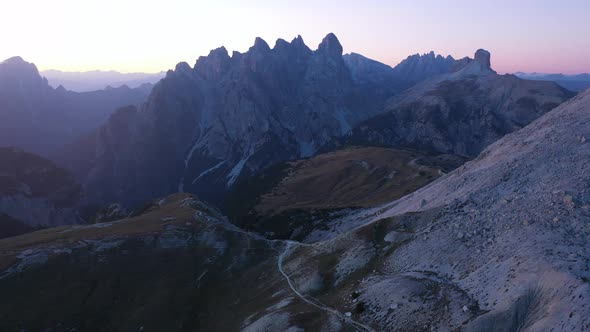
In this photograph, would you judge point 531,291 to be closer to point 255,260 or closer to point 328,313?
point 328,313

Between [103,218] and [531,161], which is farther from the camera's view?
[103,218]

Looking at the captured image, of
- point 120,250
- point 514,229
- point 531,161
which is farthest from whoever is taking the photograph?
point 120,250

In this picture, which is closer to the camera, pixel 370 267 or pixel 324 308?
pixel 324 308

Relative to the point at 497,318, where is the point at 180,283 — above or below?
below

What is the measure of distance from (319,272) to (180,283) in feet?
105

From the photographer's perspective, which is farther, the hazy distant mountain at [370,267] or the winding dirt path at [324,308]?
the winding dirt path at [324,308]

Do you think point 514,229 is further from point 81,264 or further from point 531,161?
A: point 81,264

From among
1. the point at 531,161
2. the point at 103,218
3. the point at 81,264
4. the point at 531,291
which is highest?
the point at 531,161

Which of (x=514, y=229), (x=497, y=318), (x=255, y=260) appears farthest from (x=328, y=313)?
(x=255, y=260)

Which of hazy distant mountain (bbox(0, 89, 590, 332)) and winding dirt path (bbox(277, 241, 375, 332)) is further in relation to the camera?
winding dirt path (bbox(277, 241, 375, 332))

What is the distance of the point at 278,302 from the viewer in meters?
68.5

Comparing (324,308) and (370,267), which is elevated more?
(370,267)

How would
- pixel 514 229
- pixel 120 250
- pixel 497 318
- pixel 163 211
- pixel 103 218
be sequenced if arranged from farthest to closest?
Result: pixel 103 218 < pixel 163 211 < pixel 120 250 < pixel 514 229 < pixel 497 318

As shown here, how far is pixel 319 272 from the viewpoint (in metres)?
71.1
